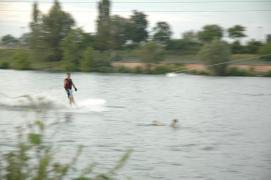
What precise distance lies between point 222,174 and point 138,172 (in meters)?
2.28

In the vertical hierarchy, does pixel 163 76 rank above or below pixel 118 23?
below

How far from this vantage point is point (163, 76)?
6950 centimetres

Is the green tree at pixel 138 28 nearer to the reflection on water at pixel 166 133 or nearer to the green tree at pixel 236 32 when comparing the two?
the green tree at pixel 236 32

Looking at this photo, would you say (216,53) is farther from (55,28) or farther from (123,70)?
(55,28)

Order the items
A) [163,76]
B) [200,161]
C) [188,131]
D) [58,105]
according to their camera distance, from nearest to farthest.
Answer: [200,161] → [188,131] → [58,105] → [163,76]

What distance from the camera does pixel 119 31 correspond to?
3494 inches

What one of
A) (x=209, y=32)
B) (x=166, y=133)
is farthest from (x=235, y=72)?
(x=166, y=133)

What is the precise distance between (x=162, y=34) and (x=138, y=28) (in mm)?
4281

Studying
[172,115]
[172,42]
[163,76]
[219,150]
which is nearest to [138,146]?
[219,150]

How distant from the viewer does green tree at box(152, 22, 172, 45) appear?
89.9m

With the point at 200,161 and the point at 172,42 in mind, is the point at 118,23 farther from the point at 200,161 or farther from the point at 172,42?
the point at 200,161

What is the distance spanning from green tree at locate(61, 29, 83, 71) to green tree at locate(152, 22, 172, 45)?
61.8 ft

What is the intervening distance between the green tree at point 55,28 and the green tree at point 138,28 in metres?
17.3

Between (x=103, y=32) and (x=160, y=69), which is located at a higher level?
(x=103, y=32)
